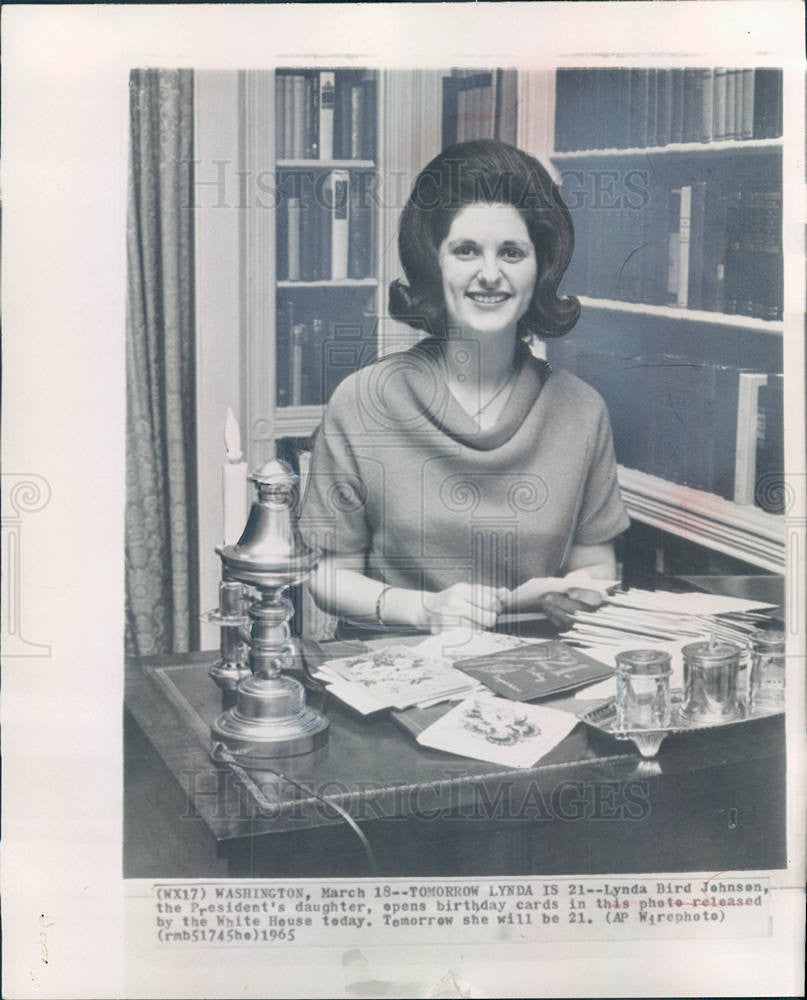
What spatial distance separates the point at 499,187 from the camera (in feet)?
5.89

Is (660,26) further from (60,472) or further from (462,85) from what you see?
(60,472)

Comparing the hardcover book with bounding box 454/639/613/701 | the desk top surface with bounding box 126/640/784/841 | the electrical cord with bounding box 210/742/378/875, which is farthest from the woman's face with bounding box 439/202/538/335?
the electrical cord with bounding box 210/742/378/875

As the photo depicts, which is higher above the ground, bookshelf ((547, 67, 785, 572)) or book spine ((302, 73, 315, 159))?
book spine ((302, 73, 315, 159))

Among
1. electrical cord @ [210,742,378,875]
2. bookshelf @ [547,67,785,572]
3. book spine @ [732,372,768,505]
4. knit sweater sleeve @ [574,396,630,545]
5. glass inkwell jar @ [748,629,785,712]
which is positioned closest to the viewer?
electrical cord @ [210,742,378,875]

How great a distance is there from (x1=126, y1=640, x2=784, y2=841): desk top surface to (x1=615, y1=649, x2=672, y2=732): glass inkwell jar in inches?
1.3

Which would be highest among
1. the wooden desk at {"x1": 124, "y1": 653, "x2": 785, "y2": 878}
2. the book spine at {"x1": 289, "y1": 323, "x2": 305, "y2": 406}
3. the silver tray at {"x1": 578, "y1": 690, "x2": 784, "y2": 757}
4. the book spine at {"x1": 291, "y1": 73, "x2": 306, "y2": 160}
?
the book spine at {"x1": 291, "y1": 73, "x2": 306, "y2": 160}

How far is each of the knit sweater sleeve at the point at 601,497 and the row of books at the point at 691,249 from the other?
227 millimetres

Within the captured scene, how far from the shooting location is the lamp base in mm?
1428

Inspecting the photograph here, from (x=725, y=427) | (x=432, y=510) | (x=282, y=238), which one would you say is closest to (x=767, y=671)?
(x=725, y=427)

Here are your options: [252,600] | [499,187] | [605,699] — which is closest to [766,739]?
[605,699]

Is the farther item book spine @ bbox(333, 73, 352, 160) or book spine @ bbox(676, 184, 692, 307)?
book spine @ bbox(676, 184, 692, 307)

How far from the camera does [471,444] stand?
1.91 meters
